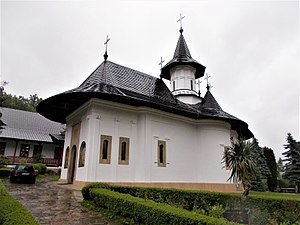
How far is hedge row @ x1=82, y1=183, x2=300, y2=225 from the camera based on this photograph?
8.64 meters

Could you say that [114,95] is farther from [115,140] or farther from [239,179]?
[239,179]

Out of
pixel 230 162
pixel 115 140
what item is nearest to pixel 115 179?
pixel 115 140

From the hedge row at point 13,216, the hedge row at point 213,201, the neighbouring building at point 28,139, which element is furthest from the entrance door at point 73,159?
the neighbouring building at point 28,139

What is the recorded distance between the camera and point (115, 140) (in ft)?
45.6

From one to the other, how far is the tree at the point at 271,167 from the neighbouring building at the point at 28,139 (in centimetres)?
2533

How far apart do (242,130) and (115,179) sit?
514 inches

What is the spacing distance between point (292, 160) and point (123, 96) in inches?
1056

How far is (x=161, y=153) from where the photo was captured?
15414 millimetres

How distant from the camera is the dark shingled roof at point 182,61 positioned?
21672mm

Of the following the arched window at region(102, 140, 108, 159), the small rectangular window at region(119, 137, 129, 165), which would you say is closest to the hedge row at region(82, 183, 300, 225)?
the arched window at region(102, 140, 108, 159)

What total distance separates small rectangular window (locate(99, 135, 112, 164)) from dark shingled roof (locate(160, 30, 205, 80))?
1053 centimetres

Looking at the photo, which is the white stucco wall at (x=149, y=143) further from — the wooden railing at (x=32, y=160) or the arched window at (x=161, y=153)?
the wooden railing at (x=32, y=160)

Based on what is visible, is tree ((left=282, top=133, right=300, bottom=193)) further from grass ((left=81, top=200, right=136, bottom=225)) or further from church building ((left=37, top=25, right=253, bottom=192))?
grass ((left=81, top=200, right=136, bottom=225))

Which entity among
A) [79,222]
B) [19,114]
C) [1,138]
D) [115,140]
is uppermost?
[19,114]
